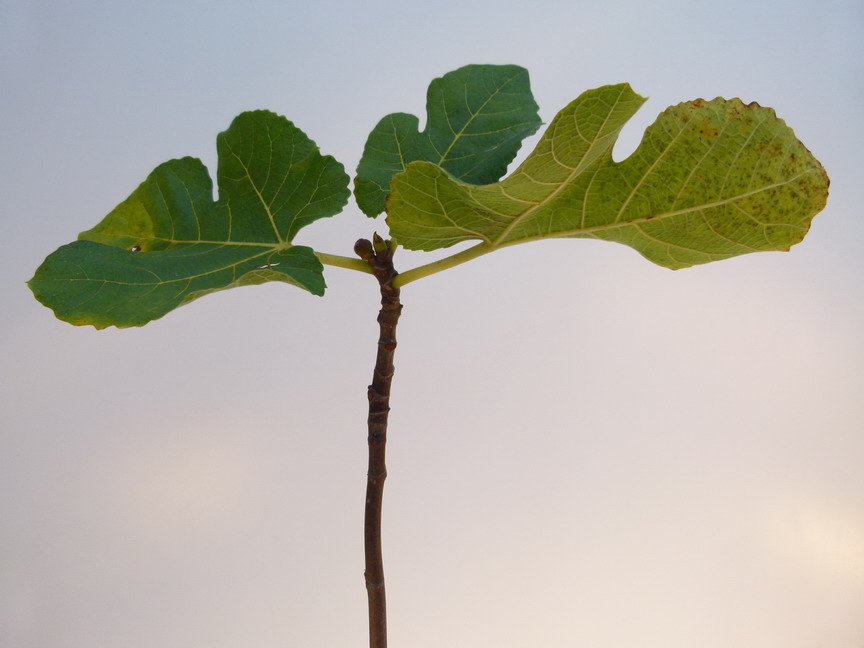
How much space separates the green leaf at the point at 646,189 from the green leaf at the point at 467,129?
13 cm

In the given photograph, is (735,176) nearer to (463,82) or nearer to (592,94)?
(592,94)

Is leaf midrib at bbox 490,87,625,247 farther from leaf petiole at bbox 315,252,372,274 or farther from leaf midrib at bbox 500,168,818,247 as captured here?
leaf petiole at bbox 315,252,372,274

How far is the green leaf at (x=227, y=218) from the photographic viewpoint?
63 cm

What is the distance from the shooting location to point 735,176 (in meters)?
0.60

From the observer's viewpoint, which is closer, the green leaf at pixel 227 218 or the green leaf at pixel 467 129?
the green leaf at pixel 227 218

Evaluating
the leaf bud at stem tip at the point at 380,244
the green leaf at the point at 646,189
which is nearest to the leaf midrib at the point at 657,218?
the green leaf at the point at 646,189

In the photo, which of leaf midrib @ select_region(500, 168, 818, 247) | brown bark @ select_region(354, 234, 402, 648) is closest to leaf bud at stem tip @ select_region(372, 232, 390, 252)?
brown bark @ select_region(354, 234, 402, 648)

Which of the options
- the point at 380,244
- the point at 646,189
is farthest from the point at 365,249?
the point at 646,189

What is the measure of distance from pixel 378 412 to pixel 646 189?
0.32 metres

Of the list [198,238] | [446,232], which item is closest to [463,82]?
[446,232]

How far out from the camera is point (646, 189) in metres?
0.64

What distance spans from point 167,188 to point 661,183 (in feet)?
1.50

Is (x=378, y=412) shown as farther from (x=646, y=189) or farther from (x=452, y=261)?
(x=646, y=189)

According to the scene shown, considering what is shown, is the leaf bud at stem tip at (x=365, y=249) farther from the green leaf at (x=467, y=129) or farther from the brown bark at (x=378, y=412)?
the green leaf at (x=467, y=129)
